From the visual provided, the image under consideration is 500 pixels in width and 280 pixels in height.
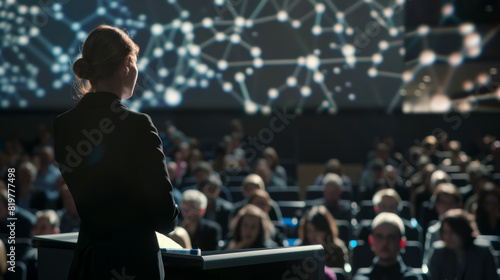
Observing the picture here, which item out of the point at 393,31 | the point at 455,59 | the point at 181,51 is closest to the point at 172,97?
the point at 181,51

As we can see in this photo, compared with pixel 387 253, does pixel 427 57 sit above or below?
above

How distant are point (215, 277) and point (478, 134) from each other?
10.1m

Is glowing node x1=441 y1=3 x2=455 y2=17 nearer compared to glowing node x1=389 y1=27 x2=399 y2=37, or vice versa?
glowing node x1=389 y1=27 x2=399 y2=37

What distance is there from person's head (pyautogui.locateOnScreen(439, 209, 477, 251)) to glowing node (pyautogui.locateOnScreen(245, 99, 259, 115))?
6.80 meters

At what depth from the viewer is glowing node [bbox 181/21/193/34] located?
1013cm

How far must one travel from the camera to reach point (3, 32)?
9906 mm

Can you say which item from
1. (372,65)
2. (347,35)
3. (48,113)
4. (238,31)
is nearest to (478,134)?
(372,65)

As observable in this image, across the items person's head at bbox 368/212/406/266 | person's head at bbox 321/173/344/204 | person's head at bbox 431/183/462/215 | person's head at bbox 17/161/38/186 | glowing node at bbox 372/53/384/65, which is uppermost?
glowing node at bbox 372/53/384/65

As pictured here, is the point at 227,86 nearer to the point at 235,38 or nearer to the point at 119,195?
the point at 235,38

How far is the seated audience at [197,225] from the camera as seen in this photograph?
447 cm

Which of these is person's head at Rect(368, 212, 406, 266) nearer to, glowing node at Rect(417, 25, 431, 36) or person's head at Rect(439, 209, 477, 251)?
person's head at Rect(439, 209, 477, 251)

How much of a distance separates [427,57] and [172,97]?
14.4ft

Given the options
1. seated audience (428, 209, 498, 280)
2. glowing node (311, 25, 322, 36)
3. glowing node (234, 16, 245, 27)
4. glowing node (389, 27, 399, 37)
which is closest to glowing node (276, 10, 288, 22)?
glowing node (311, 25, 322, 36)

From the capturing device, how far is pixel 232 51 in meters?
10.2
